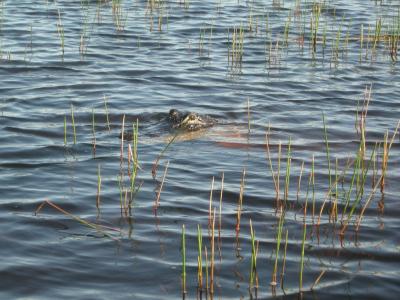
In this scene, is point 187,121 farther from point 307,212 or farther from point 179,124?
point 307,212

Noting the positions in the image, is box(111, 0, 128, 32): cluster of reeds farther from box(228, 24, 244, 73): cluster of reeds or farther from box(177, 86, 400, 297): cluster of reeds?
box(177, 86, 400, 297): cluster of reeds

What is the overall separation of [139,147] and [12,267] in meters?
3.46

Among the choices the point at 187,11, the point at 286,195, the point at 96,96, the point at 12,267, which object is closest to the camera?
the point at 12,267

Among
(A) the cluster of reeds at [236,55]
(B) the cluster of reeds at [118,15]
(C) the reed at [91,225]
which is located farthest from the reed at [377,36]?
(C) the reed at [91,225]

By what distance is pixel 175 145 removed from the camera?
956cm

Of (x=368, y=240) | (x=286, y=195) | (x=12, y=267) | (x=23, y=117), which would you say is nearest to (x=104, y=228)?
(x=12, y=267)

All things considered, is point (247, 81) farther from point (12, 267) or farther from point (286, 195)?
point (12, 267)

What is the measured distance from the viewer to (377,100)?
1188 cm

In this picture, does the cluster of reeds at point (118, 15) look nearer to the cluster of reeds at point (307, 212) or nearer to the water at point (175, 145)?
the water at point (175, 145)

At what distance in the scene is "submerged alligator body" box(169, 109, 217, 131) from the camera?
9.98 metres

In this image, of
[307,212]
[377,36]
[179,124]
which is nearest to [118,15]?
[377,36]

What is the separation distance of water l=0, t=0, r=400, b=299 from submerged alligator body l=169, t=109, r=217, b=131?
0.13 metres

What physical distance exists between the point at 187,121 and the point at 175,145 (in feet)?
1.69

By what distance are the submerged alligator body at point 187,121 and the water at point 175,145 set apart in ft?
0.44
